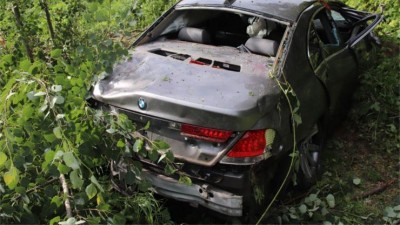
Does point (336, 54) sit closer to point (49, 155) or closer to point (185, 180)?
point (185, 180)

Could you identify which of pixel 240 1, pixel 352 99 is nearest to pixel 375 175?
pixel 352 99

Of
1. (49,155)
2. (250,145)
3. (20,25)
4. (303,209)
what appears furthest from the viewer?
(20,25)

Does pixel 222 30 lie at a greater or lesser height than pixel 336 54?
greater

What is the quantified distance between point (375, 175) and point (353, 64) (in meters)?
1.19

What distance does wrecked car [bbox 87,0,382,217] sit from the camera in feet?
9.66

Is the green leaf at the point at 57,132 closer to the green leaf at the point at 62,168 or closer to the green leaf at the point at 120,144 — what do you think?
the green leaf at the point at 62,168

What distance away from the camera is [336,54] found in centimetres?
425

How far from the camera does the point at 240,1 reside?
395cm

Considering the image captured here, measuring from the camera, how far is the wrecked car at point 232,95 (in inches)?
116

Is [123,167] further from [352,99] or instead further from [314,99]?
[352,99]

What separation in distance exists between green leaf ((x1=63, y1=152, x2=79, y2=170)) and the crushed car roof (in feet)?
7.04

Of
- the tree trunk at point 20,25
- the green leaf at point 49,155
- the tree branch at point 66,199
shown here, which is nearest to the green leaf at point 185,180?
the tree branch at point 66,199

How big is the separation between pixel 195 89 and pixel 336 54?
181cm

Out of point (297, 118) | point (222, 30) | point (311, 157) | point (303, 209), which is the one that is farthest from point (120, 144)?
point (222, 30)
